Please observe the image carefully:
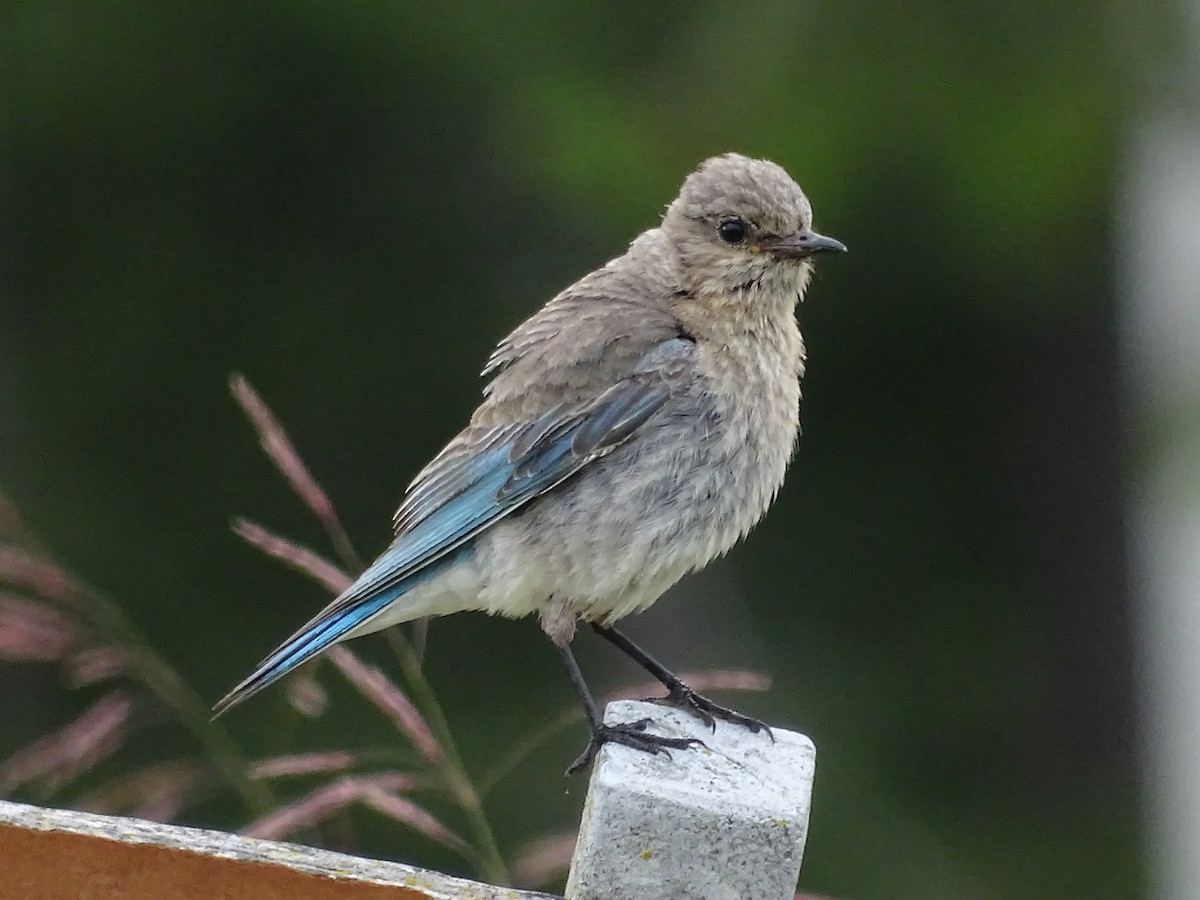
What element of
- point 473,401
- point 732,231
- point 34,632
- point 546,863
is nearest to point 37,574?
point 34,632

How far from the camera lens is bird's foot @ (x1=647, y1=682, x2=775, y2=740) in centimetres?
262

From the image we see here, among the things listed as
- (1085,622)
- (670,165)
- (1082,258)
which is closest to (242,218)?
(670,165)

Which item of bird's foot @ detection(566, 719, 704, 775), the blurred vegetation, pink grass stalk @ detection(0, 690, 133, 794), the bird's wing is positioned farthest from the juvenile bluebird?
the blurred vegetation

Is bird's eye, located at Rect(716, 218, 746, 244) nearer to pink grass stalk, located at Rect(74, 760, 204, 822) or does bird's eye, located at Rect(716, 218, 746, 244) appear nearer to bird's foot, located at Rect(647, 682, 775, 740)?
bird's foot, located at Rect(647, 682, 775, 740)

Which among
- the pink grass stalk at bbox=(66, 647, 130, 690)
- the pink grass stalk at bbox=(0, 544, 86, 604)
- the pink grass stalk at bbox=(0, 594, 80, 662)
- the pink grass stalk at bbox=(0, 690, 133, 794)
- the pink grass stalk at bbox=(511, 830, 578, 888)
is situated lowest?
the pink grass stalk at bbox=(511, 830, 578, 888)

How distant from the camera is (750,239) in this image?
3432 millimetres

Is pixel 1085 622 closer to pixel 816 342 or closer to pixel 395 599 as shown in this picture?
pixel 816 342

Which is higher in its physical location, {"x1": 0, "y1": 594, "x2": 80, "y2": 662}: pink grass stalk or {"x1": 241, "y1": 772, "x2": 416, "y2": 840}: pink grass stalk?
{"x1": 0, "y1": 594, "x2": 80, "y2": 662}: pink grass stalk

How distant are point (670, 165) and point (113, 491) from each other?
2106 mm

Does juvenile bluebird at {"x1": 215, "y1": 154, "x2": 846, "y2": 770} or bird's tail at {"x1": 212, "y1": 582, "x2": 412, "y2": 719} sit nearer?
bird's tail at {"x1": 212, "y1": 582, "x2": 412, "y2": 719}

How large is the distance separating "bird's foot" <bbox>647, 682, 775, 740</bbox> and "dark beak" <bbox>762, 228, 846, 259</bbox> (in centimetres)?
87

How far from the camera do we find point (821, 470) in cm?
581

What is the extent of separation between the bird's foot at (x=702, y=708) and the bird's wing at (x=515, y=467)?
42cm

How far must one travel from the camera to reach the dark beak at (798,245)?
11.0 feet
